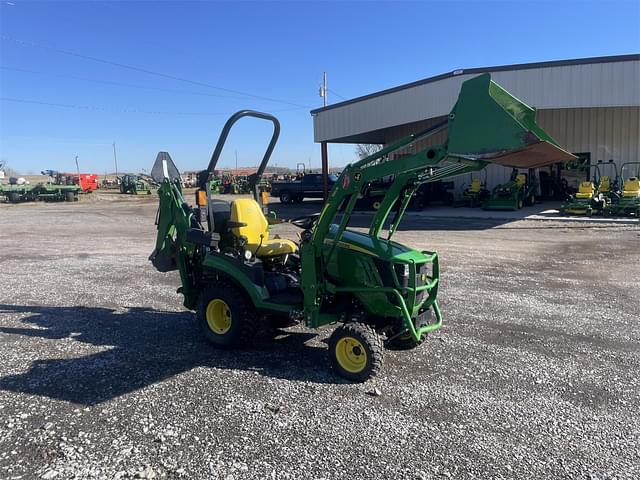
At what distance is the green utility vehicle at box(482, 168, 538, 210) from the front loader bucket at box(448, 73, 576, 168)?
54.4ft

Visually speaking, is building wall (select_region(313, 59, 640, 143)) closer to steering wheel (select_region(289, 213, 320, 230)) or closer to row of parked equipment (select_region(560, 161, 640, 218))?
row of parked equipment (select_region(560, 161, 640, 218))

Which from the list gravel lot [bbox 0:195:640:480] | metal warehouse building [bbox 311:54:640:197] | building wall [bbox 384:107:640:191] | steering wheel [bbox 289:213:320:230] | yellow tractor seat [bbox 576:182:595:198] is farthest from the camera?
building wall [bbox 384:107:640:191]

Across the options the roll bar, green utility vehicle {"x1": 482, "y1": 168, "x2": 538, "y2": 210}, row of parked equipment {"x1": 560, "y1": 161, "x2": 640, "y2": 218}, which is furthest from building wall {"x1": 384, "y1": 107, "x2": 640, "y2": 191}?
the roll bar

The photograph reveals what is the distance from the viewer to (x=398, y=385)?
4.06m

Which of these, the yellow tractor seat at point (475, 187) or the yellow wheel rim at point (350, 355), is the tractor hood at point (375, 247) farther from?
the yellow tractor seat at point (475, 187)

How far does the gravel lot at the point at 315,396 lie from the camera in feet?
10.00

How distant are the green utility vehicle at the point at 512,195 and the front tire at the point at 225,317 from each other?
53.8 ft

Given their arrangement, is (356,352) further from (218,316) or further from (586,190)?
(586,190)

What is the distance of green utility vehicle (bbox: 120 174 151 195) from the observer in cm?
3875

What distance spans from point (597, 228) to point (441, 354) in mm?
11413

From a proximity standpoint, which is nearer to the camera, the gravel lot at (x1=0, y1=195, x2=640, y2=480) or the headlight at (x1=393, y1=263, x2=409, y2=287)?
the gravel lot at (x1=0, y1=195, x2=640, y2=480)

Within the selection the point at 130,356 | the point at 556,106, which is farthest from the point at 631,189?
the point at 130,356

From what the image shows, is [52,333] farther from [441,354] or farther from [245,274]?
[441,354]

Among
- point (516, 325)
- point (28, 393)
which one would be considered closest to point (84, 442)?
point (28, 393)
